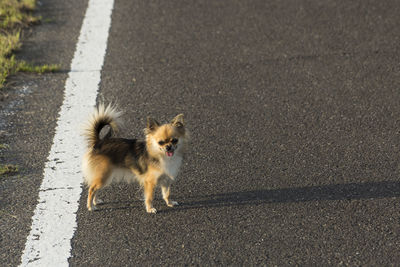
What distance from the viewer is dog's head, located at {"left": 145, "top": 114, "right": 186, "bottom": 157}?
407cm

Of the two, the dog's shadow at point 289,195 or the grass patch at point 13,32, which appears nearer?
the dog's shadow at point 289,195

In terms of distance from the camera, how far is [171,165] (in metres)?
4.20

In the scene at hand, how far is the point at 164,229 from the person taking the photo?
396 cm

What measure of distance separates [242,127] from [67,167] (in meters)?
1.65

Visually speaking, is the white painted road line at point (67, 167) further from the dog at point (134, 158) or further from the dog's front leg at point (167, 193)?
the dog's front leg at point (167, 193)

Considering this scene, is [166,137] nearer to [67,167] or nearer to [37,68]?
[67,167]

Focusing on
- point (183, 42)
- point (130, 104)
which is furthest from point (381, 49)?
point (130, 104)

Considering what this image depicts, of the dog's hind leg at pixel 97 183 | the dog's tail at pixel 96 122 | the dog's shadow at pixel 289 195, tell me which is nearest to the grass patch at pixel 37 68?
the dog's tail at pixel 96 122

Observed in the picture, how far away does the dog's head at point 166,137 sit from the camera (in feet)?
13.4

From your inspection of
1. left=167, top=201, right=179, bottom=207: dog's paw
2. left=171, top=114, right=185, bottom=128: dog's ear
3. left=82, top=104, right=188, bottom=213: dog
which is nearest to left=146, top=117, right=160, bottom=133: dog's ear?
left=82, top=104, right=188, bottom=213: dog

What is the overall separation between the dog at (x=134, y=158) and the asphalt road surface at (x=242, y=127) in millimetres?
165

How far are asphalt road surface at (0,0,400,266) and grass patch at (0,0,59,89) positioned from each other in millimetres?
136

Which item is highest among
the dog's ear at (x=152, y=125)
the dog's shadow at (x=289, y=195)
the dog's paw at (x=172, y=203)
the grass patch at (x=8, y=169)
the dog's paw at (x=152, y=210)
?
the dog's ear at (x=152, y=125)

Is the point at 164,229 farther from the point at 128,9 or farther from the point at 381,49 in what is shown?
the point at 128,9
